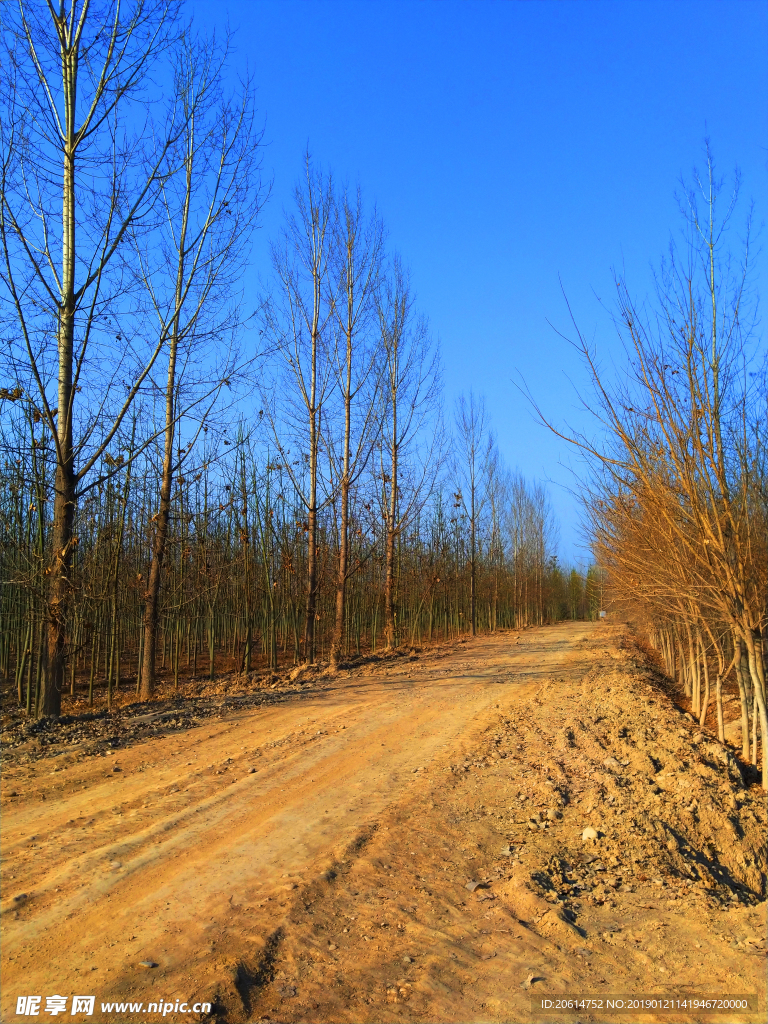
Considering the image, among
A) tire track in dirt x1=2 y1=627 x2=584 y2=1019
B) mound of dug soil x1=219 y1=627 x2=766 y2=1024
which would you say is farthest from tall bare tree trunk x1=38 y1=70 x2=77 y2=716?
mound of dug soil x1=219 y1=627 x2=766 y2=1024

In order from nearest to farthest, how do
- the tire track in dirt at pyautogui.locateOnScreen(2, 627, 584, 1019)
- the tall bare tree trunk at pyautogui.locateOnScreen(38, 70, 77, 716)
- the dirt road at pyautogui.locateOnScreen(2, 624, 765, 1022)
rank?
the dirt road at pyautogui.locateOnScreen(2, 624, 765, 1022)
the tire track in dirt at pyautogui.locateOnScreen(2, 627, 584, 1019)
the tall bare tree trunk at pyautogui.locateOnScreen(38, 70, 77, 716)

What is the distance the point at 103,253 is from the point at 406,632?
65.5 ft

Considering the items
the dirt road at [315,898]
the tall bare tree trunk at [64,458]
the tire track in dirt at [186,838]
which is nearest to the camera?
the dirt road at [315,898]

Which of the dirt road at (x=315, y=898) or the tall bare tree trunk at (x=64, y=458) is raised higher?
the tall bare tree trunk at (x=64, y=458)

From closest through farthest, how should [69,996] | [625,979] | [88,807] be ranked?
[69,996] → [625,979] → [88,807]

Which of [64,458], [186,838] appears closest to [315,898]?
[186,838]

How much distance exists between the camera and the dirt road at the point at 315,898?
10.2 ft

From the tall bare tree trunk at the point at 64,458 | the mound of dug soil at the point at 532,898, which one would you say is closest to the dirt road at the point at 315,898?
the mound of dug soil at the point at 532,898

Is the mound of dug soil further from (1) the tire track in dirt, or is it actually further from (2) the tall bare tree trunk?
(2) the tall bare tree trunk

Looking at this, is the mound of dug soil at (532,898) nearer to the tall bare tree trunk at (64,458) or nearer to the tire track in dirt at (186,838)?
the tire track in dirt at (186,838)

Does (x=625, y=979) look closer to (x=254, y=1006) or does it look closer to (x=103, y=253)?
(x=254, y=1006)

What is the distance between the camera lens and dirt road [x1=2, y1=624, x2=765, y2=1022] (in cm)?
311

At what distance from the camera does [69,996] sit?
293cm

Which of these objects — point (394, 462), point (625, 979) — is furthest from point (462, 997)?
point (394, 462)
